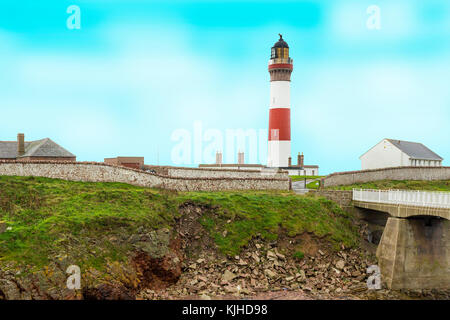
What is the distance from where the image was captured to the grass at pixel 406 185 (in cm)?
4522

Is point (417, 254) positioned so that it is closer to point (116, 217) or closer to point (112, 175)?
point (116, 217)

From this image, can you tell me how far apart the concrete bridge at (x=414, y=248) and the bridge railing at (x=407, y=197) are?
0.07 meters

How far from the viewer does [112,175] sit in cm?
3662

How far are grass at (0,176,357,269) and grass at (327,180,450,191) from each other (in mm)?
10757

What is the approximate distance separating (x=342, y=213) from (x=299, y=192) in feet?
19.0

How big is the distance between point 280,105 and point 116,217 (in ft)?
109

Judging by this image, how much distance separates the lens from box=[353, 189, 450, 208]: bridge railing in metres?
27.1

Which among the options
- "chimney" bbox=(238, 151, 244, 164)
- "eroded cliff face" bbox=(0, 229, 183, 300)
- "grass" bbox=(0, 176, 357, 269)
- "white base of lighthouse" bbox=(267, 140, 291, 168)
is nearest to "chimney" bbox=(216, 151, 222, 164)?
"chimney" bbox=(238, 151, 244, 164)

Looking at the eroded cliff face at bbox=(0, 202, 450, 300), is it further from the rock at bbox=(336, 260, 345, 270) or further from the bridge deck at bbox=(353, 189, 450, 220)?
the bridge deck at bbox=(353, 189, 450, 220)

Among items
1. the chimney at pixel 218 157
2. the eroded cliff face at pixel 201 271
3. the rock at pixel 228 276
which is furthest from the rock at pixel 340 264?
the chimney at pixel 218 157

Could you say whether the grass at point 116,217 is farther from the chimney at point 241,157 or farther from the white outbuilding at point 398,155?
the chimney at point 241,157

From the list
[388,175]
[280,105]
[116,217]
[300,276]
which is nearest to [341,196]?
[300,276]
